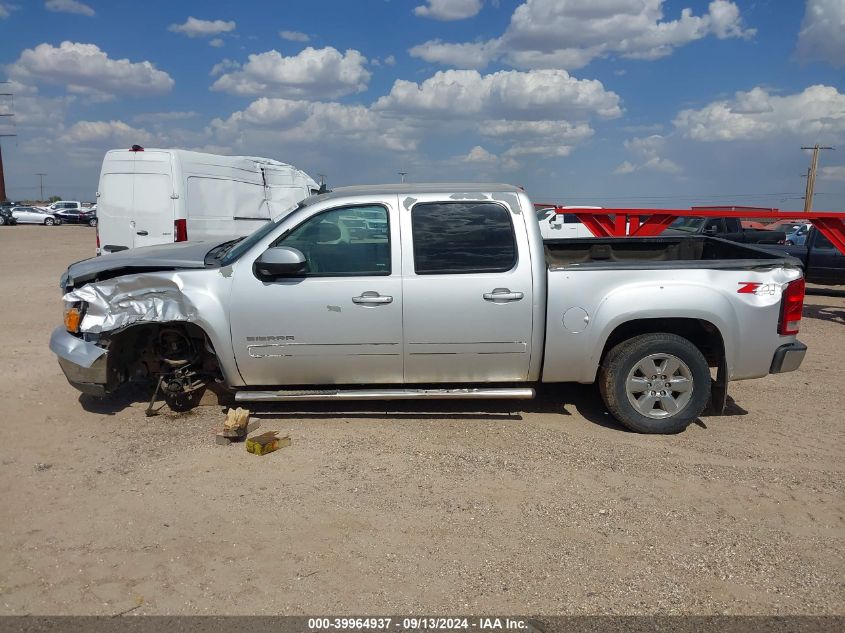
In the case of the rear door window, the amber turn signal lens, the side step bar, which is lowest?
the side step bar

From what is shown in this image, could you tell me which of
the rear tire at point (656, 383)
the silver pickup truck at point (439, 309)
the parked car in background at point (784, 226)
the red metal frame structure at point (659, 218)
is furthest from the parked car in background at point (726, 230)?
the rear tire at point (656, 383)

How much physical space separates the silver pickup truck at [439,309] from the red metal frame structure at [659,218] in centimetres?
367

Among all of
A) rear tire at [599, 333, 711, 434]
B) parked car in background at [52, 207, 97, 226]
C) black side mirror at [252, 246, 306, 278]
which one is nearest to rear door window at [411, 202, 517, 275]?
black side mirror at [252, 246, 306, 278]

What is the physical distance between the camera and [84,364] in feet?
16.9

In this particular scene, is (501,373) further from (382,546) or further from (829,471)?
(829,471)

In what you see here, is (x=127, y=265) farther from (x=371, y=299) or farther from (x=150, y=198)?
(x=150, y=198)

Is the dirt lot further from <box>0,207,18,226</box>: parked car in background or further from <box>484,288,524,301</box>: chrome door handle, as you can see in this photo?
<box>0,207,18,226</box>: parked car in background

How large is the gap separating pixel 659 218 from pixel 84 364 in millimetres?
9681

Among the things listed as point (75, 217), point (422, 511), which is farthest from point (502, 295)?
point (75, 217)

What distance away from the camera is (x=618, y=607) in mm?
3146

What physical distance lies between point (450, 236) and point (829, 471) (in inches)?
124

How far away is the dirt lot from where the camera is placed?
10.7 feet

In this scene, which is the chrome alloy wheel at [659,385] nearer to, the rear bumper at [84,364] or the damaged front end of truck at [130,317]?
the damaged front end of truck at [130,317]

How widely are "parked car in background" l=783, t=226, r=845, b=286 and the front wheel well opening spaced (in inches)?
359
